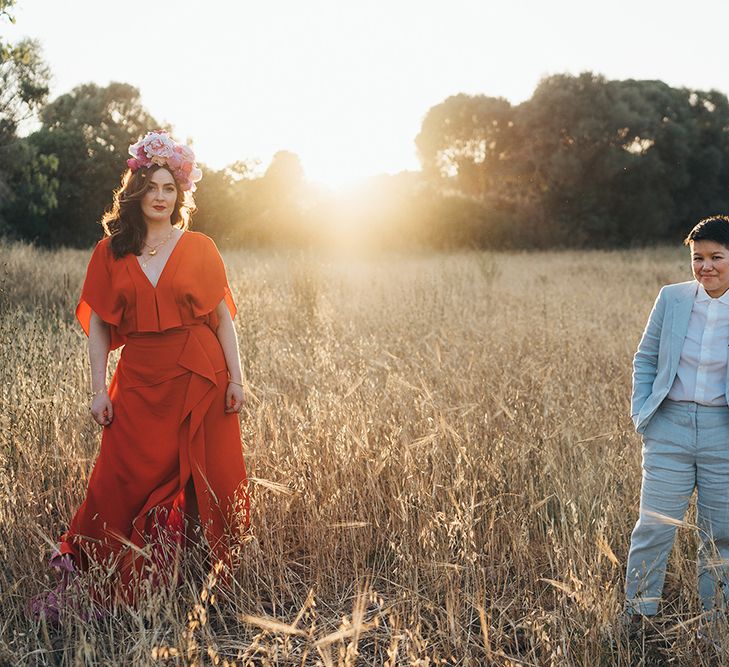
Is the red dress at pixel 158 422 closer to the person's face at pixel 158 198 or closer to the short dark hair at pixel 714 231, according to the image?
the person's face at pixel 158 198

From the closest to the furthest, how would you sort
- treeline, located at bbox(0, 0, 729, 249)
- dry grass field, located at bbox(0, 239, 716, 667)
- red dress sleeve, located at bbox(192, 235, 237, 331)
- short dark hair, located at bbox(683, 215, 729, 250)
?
1. dry grass field, located at bbox(0, 239, 716, 667)
2. short dark hair, located at bbox(683, 215, 729, 250)
3. red dress sleeve, located at bbox(192, 235, 237, 331)
4. treeline, located at bbox(0, 0, 729, 249)

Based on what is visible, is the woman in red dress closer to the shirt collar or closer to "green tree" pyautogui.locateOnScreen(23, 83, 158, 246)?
the shirt collar

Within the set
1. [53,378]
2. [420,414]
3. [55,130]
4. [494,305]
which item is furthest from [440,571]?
[55,130]

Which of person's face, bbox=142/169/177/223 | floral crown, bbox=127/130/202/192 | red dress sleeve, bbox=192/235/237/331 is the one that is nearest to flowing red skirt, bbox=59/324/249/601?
red dress sleeve, bbox=192/235/237/331

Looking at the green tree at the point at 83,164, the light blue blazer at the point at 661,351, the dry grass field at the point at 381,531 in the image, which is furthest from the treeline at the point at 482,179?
the light blue blazer at the point at 661,351

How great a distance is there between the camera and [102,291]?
2830 millimetres

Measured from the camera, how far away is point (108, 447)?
9.17 feet

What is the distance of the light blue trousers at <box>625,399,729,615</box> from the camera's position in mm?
2418

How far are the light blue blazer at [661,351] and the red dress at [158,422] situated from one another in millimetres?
1547

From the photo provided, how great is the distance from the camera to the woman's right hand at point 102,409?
109 inches

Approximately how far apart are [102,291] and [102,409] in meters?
0.47

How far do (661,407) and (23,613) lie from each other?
2.43m

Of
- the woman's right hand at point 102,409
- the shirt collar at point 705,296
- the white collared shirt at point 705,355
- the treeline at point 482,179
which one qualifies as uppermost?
the treeline at point 482,179

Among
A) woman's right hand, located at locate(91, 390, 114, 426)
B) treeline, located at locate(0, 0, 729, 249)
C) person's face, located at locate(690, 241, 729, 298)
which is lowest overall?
woman's right hand, located at locate(91, 390, 114, 426)
